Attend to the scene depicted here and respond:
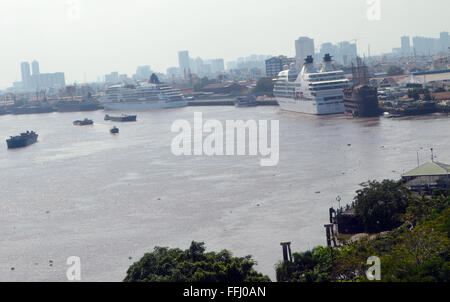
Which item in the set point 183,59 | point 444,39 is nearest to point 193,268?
point 444,39

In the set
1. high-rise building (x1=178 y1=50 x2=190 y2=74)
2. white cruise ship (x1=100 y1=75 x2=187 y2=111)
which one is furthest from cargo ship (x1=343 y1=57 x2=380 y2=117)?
high-rise building (x1=178 y1=50 x2=190 y2=74)

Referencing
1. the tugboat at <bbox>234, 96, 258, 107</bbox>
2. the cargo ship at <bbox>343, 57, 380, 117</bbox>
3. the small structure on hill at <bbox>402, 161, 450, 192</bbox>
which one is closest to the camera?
the small structure on hill at <bbox>402, 161, 450, 192</bbox>

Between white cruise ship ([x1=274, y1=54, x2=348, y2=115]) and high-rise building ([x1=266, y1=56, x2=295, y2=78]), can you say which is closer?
white cruise ship ([x1=274, y1=54, x2=348, y2=115])

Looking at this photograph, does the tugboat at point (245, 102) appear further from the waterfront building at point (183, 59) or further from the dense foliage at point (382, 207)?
the waterfront building at point (183, 59)

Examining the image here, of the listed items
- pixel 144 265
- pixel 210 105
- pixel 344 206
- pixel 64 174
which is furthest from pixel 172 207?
pixel 210 105

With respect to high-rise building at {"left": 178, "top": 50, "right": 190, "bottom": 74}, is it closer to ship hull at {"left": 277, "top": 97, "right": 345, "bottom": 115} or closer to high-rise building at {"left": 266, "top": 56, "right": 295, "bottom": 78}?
high-rise building at {"left": 266, "top": 56, "right": 295, "bottom": 78}
